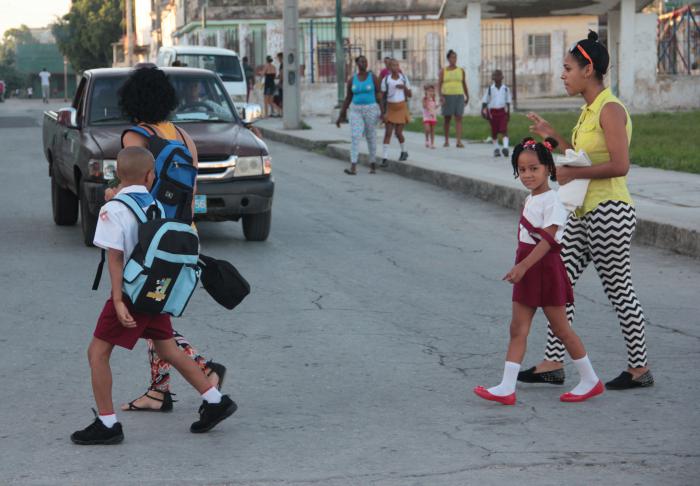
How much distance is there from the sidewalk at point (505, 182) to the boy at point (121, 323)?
21.7 ft

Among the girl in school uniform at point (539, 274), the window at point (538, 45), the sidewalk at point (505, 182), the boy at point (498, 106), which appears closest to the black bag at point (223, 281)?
the girl in school uniform at point (539, 274)

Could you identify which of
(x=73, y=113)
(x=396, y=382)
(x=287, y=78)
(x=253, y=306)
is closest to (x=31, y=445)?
(x=396, y=382)

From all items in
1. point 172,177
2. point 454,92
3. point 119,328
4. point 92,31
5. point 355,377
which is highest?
point 92,31

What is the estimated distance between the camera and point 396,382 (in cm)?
661

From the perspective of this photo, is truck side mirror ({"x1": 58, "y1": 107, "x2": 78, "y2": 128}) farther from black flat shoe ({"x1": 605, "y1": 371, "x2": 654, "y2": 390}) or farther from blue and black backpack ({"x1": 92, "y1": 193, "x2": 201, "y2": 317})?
black flat shoe ({"x1": 605, "y1": 371, "x2": 654, "y2": 390})

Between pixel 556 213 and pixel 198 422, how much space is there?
191cm

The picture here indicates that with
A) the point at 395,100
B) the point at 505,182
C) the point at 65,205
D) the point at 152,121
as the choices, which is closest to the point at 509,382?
the point at 152,121

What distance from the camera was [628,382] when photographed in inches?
253

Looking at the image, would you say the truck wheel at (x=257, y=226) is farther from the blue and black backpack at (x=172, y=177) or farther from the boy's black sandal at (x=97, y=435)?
the boy's black sandal at (x=97, y=435)

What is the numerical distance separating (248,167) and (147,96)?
228 inches

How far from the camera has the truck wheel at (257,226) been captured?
12.0 meters

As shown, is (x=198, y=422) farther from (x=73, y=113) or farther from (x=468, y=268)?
(x=73, y=113)

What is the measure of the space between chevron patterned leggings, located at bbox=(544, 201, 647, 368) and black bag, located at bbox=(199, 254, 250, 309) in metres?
1.67

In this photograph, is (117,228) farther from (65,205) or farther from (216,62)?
(216,62)
